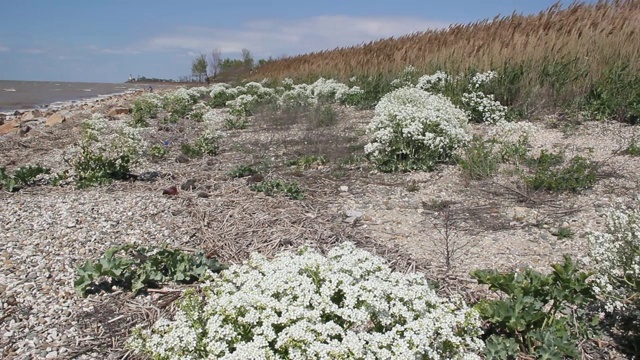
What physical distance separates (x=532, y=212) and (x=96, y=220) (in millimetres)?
4389

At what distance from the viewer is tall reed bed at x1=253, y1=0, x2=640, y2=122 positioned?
8492 mm

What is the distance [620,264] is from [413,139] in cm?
391

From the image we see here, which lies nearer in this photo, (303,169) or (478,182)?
(478,182)

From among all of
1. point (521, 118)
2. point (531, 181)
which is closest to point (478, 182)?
point (531, 181)

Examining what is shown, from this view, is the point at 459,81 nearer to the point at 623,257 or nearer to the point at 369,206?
the point at 369,206

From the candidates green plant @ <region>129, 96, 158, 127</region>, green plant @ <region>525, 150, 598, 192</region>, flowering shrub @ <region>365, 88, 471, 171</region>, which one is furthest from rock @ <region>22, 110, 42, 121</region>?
green plant @ <region>525, 150, 598, 192</region>

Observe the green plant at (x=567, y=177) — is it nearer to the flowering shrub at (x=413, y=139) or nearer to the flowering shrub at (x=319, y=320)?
the flowering shrub at (x=413, y=139)

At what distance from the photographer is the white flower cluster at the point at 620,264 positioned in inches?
108

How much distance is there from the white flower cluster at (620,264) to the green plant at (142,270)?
2542 mm

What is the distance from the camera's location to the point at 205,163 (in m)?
7.44

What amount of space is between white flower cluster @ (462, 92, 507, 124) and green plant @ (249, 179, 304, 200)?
14.0ft

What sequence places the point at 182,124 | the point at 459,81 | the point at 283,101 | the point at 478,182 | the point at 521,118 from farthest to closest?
the point at 283,101 → the point at 182,124 → the point at 459,81 → the point at 521,118 → the point at 478,182

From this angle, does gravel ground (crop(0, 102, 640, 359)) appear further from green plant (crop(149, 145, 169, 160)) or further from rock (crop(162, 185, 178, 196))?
green plant (crop(149, 145, 169, 160))

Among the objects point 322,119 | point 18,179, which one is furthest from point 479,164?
point 18,179
